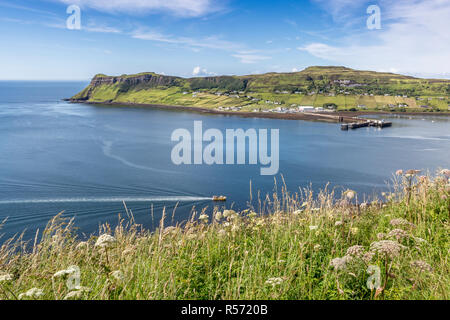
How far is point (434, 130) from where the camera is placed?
79438mm

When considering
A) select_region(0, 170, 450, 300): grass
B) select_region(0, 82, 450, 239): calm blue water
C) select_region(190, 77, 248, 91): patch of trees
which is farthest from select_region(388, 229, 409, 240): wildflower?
select_region(190, 77, 248, 91): patch of trees

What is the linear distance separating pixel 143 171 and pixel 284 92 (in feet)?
445

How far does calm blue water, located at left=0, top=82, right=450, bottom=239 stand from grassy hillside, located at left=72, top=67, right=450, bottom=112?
7315cm

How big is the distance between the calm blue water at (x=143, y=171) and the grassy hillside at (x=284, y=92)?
240ft

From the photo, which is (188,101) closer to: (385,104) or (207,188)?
(385,104)

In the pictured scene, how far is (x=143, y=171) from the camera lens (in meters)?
39.0

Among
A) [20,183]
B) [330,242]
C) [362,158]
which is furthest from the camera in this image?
[362,158]

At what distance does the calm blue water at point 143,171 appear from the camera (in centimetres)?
2708

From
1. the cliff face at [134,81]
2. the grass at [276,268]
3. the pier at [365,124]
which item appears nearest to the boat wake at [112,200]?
the grass at [276,268]

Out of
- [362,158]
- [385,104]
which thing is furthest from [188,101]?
[362,158]

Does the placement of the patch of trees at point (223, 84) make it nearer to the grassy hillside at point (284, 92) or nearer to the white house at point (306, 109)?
the grassy hillside at point (284, 92)

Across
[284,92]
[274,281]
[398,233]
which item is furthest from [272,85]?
[274,281]

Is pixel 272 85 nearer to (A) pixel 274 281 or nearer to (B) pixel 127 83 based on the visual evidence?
(B) pixel 127 83

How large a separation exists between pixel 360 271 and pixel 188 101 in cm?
15617
